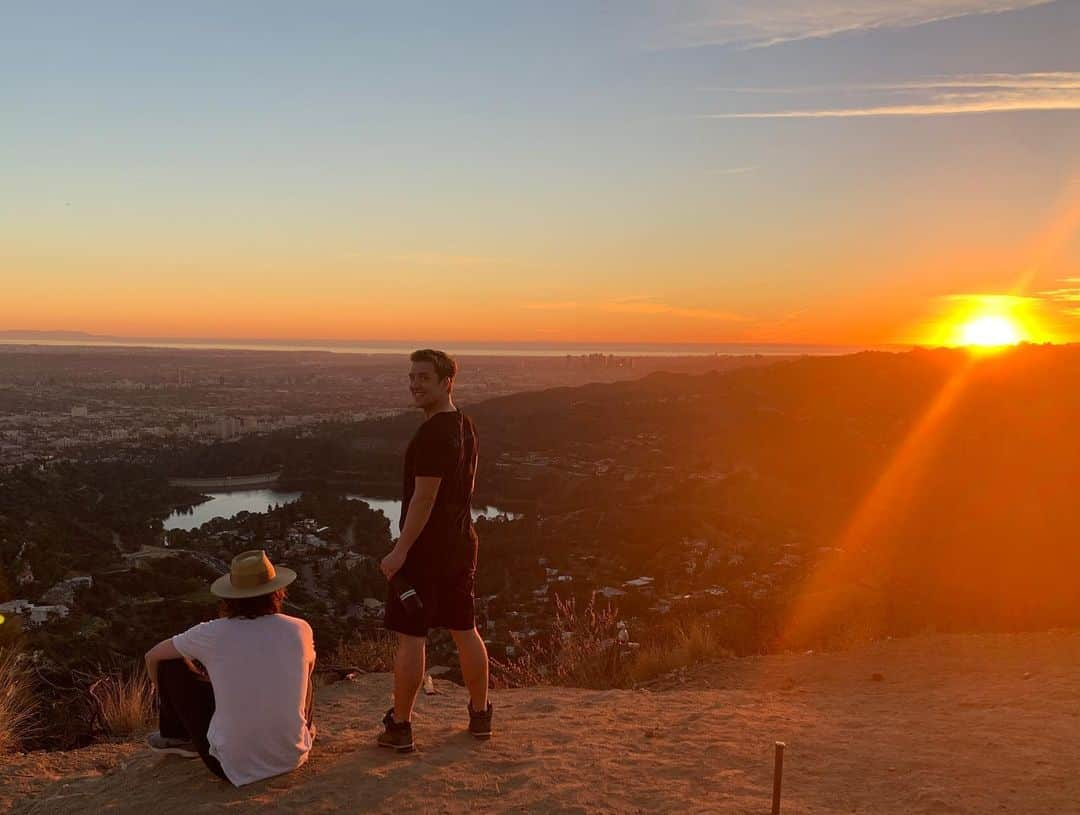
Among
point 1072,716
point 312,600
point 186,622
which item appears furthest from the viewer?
point 312,600

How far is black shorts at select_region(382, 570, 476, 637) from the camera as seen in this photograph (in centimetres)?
391

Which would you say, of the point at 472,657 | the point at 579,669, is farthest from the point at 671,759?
the point at 579,669

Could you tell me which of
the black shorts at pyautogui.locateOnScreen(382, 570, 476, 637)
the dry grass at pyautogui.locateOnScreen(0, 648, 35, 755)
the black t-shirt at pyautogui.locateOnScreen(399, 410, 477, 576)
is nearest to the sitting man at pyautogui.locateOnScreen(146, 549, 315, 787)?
the black shorts at pyautogui.locateOnScreen(382, 570, 476, 637)

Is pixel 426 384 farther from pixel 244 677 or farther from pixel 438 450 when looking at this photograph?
pixel 244 677

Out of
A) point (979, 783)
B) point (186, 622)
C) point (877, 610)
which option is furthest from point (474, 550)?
point (186, 622)

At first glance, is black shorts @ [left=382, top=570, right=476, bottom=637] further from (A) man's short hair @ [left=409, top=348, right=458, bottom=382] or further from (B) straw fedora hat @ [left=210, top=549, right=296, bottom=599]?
(A) man's short hair @ [left=409, top=348, right=458, bottom=382]

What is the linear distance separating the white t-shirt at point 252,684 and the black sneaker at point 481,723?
1.06 m

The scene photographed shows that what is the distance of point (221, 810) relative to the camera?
11.3ft

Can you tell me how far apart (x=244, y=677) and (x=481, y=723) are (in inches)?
56.0

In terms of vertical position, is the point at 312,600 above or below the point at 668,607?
below

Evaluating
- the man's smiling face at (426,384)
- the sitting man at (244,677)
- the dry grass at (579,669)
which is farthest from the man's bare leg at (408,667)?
the dry grass at (579,669)

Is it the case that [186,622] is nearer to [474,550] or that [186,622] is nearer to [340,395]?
[474,550]

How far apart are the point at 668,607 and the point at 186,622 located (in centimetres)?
953

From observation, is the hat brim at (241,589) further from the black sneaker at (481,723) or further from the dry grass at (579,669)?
the dry grass at (579,669)
